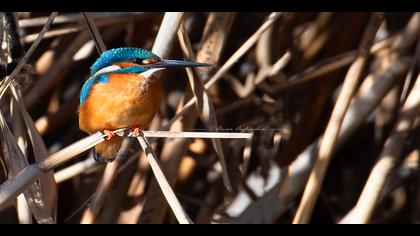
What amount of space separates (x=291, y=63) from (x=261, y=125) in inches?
18.9

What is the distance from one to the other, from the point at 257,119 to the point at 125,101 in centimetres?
89

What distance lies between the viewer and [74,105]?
7.97 ft

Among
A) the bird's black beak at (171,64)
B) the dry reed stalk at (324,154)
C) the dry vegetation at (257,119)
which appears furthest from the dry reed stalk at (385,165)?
the bird's black beak at (171,64)

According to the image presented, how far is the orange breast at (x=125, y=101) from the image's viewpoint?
1.41m

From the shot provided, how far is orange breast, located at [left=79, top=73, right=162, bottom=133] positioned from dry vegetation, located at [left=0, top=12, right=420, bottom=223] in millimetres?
324

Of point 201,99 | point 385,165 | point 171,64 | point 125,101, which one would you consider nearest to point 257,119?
point 385,165

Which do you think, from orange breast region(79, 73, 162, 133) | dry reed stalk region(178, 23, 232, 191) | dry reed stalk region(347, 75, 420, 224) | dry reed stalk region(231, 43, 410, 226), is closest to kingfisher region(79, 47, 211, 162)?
orange breast region(79, 73, 162, 133)

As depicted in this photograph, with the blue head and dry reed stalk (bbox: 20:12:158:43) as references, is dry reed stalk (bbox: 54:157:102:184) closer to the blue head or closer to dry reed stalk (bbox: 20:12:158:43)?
dry reed stalk (bbox: 20:12:158:43)

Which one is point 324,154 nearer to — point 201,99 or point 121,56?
point 201,99

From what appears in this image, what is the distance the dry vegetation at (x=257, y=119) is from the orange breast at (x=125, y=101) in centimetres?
32

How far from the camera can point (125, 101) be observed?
1.43 m

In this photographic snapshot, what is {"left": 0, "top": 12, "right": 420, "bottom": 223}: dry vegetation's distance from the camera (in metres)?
2.01

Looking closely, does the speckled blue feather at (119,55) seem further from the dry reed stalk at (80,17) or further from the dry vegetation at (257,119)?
the dry reed stalk at (80,17)

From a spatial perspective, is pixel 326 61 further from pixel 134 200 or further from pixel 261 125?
pixel 134 200
